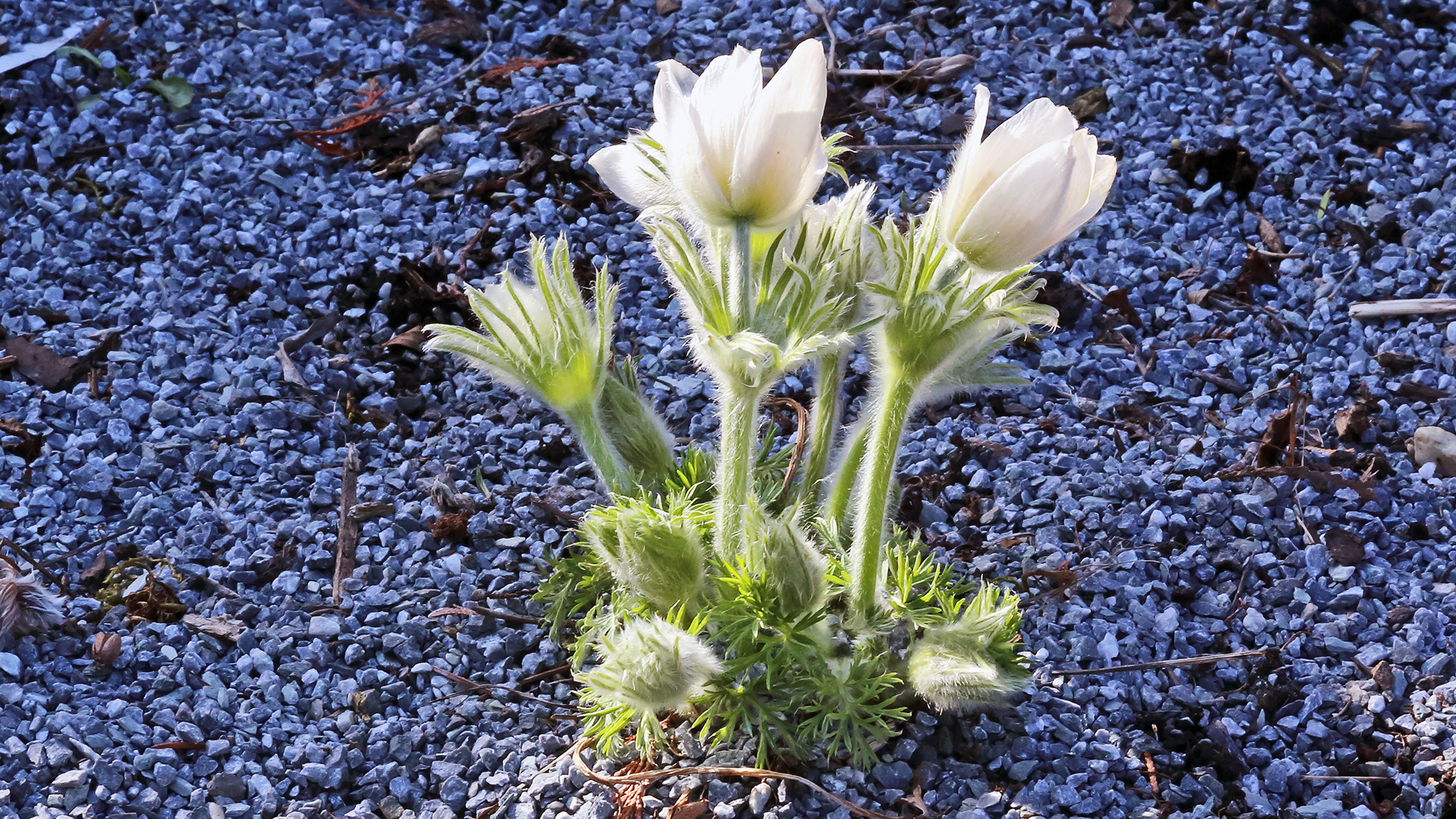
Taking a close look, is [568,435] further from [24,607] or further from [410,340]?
[24,607]

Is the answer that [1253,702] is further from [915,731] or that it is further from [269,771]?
[269,771]

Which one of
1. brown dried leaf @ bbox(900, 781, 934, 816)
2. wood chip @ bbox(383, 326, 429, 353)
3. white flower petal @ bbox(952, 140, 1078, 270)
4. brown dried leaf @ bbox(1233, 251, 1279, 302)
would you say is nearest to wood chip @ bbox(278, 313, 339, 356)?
wood chip @ bbox(383, 326, 429, 353)

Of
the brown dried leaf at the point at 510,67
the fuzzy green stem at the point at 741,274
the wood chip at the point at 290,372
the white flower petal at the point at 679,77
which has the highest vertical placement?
the white flower petal at the point at 679,77

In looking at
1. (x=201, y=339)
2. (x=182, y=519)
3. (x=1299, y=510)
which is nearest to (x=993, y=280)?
(x=1299, y=510)

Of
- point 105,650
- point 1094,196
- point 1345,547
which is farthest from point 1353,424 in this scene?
point 105,650

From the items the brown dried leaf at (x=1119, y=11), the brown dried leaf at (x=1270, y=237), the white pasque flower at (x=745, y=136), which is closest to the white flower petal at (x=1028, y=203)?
the white pasque flower at (x=745, y=136)

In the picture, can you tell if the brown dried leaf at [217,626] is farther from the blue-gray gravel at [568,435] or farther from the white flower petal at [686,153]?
the white flower petal at [686,153]
